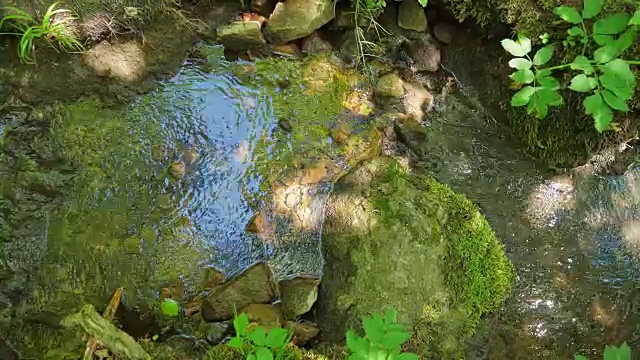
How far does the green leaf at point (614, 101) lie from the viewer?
285 cm

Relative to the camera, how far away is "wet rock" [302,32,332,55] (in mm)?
4027

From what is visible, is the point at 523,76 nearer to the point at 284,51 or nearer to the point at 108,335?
the point at 284,51

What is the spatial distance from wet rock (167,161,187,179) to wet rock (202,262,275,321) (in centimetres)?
84

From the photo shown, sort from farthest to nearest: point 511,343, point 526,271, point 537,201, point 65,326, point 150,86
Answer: point 150,86, point 537,201, point 526,271, point 511,343, point 65,326

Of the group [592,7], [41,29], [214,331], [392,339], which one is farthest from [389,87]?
[41,29]

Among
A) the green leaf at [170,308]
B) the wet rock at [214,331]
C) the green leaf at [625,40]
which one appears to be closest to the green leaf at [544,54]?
the green leaf at [625,40]

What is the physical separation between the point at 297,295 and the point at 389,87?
1.76m

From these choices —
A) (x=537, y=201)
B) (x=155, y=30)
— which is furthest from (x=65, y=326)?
(x=537, y=201)

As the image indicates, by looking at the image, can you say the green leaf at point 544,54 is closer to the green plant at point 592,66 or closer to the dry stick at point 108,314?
the green plant at point 592,66

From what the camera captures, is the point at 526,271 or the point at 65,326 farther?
the point at 526,271

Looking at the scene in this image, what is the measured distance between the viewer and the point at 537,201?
3500mm

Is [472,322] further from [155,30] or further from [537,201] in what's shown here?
[155,30]

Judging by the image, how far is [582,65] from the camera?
2947mm

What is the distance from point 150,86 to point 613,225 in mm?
3365
